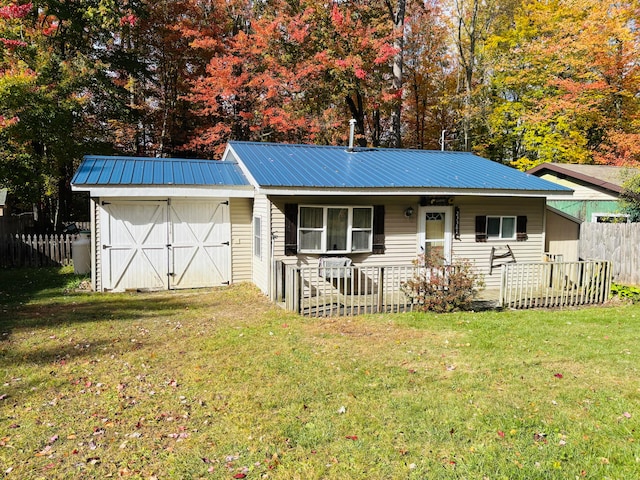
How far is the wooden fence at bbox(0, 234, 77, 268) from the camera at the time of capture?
580 inches

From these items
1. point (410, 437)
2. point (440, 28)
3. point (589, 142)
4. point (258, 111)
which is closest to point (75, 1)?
point (258, 111)

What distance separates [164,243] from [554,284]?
9379 millimetres

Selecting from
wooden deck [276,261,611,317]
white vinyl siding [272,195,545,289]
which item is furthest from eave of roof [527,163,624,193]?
wooden deck [276,261,611,317]

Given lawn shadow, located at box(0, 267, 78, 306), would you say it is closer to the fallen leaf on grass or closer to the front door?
the fallen leaf on grass

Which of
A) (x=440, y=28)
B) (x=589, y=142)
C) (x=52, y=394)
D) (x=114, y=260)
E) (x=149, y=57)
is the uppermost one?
(x=440, y=28)

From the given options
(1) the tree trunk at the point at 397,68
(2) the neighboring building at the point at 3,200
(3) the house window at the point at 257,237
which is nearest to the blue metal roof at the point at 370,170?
(3) the house window at the point at 257,237

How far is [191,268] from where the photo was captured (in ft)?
39.1

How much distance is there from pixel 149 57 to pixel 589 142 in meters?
24.0

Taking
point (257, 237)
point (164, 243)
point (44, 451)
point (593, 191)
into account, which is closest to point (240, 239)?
point (257, 237)

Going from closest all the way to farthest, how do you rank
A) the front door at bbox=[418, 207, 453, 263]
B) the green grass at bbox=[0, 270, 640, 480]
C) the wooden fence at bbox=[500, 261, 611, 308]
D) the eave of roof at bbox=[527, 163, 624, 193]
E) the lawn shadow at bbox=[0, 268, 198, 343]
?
the green grass at bbox=[0, 270, 640, 480]
the lawn shadow at bbox=[0, 268, 198, 343]
the wooden fence at bbox=[500, 261, 611, 308]
the front door at bbox=[418, 207, 453, 263]
the eave of roof at bbox=[527, 163, 624, 193]

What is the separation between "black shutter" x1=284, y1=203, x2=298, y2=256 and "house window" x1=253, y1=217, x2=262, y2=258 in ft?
4.10

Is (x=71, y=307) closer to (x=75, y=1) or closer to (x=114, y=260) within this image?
(x=114, y=260)

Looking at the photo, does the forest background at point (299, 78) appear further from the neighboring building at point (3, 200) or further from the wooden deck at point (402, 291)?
the wooden deck at point (402, 291)

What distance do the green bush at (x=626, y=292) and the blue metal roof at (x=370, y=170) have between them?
284cm
